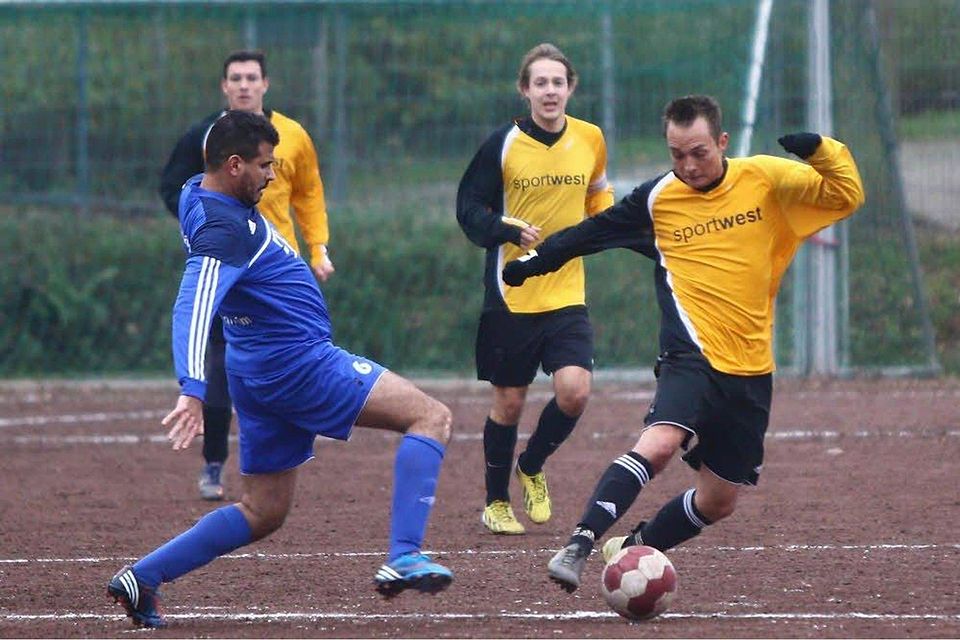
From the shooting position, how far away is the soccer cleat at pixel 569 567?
5730 mm

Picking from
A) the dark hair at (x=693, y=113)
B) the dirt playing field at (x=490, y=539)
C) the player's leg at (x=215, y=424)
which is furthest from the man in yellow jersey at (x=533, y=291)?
the dark hair at (x=693, y=113)

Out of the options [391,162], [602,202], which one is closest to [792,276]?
[391,162]

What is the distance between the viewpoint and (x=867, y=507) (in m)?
8.41

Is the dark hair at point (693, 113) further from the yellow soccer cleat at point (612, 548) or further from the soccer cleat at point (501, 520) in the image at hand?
the soccer cleat at point (501, 520)

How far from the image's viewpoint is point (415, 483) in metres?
5.91

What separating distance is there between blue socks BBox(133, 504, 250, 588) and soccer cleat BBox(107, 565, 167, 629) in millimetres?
54

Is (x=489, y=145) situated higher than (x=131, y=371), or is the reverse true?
(x=489, y=145)

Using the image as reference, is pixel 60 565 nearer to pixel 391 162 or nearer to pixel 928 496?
pixel 928 496

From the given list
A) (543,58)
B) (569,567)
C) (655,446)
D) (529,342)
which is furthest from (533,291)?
(569,567)

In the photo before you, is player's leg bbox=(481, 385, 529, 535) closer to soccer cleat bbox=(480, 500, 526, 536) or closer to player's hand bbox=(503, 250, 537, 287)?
soccer cleat bbox=(480, 500, 526, 536)

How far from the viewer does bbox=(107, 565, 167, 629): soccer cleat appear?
5824 mm

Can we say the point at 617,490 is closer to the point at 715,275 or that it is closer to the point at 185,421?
the point at 715,275

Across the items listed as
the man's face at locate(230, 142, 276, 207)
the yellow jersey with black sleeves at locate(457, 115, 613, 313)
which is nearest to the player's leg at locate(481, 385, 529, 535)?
the yellow jersey with black sleeves at locate(457, 115, 613, 313)

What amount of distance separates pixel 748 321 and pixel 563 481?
135 inches
